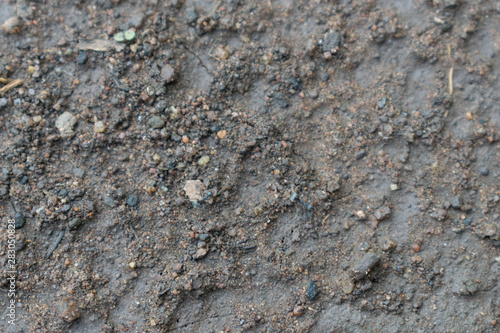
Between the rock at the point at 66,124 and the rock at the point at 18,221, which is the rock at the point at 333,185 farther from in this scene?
the rock at the point at 18,221

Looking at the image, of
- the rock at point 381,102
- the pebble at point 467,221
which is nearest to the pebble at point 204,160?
the rock at point 381,102

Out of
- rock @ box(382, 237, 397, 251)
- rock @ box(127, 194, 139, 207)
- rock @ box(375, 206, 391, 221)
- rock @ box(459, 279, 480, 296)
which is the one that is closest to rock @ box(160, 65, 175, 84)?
rock @ box(127, 194, 139, 207)

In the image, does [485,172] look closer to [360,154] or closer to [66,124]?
[360,154]

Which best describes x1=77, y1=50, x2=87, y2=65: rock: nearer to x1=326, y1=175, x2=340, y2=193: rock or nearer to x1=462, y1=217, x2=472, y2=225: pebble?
x1=326, y1=175, x2=340, y2=193: rock

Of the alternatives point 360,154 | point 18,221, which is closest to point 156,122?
point 18,221

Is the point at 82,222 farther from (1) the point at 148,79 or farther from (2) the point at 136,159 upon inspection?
(1) the point at 148,79

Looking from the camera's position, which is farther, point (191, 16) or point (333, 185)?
point (191, 16)
